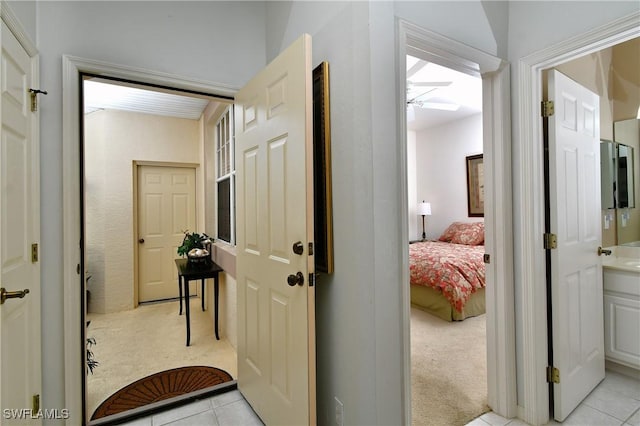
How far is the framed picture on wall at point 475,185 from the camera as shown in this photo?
17.3 feet

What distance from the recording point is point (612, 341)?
90.7 inches

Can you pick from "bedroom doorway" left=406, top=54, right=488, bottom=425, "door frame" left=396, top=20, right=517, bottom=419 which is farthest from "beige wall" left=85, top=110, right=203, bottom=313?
"door frame" left=396, top=20, right=517, bottom=419

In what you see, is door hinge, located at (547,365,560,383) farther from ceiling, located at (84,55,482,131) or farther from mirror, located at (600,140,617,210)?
ceiling, located at (84,55,482,131)

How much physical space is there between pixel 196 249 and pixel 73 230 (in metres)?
1.83

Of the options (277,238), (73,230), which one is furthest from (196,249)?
(277,238)

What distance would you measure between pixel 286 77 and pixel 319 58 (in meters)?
0.22

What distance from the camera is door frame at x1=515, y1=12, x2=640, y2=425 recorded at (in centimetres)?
181

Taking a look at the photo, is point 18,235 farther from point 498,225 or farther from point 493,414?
point 493,414

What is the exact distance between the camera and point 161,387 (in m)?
2.31

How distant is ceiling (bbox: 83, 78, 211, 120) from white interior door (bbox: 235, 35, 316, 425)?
2.32 metres

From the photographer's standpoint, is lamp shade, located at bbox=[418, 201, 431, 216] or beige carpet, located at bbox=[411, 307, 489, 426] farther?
lamp shade, located at bbox=[418, 201, 431, 216]

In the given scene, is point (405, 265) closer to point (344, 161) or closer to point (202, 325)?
point (344, 161)

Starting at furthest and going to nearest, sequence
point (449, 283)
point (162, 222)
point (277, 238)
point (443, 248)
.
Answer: point (162, 222), point (443, 248), point (449, 283), point (277, 238)

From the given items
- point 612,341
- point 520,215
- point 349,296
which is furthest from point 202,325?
point 612,341
